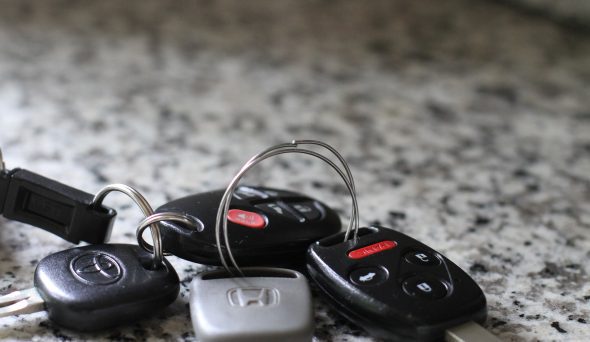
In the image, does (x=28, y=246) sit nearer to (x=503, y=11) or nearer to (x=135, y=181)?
(x=135, y=181)

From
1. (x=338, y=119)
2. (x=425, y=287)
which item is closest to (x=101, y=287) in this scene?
(x=425, y=287)

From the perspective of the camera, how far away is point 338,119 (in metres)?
1.04

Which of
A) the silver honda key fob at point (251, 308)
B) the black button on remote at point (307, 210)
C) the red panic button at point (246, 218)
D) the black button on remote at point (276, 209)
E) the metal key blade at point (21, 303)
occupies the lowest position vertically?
the metal key blade at point (21, 303)

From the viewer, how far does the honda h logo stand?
1.72 ft

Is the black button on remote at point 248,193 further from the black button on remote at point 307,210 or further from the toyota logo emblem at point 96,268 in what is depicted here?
the toyota logo emblem at point 96,268

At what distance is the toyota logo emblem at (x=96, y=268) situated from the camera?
1.79ft

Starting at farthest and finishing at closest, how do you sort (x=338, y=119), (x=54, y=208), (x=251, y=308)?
(x=338, y=119) → (x=54, y=208) → (x=251, y=308)

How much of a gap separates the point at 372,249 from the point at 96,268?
0.70 ft

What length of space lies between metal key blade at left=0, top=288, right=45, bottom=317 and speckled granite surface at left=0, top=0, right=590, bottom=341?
0.05 ft

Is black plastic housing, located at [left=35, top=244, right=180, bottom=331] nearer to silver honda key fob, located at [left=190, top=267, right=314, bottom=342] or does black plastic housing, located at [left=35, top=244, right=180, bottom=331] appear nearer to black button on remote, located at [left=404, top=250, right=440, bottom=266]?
silver honda key fob, located at [left=190, top=267, right=314, bottom=342]

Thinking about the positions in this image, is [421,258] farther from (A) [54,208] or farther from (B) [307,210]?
(A) [54,208]

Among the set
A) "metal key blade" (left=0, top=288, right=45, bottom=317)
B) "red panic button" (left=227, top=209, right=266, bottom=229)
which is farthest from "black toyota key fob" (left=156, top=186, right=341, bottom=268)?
"metal key blade" (left=0, top=288, right=45, bottom=317)

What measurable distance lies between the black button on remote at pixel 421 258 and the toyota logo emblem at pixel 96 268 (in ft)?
0.74

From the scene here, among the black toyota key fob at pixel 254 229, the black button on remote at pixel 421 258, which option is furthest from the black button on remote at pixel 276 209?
the black button on remote at pixel 421 258
